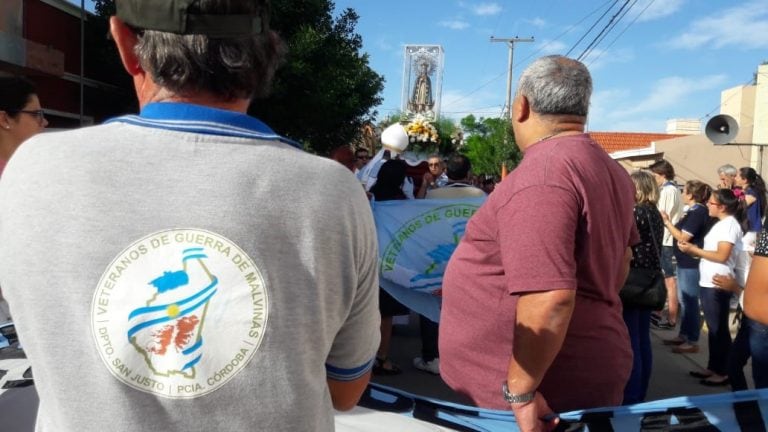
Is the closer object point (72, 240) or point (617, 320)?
point (72, 240)

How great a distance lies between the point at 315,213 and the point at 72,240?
1.20ft

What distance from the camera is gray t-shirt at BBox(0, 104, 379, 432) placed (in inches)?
Result: 37.9

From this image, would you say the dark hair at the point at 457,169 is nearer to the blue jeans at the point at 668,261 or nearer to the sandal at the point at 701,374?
the sandal at the point at 701,374

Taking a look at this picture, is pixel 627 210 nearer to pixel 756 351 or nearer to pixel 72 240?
pixel 72 240

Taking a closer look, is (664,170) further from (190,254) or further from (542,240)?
(190,254)

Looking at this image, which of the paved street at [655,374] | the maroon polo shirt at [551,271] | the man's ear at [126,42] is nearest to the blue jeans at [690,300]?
the paved street at [655,374]

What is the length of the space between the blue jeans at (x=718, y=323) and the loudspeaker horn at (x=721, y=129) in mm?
6729

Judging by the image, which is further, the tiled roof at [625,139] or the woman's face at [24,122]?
the tiled roof at [625,139]

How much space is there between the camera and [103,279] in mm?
965

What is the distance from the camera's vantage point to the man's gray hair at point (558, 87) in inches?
80.0

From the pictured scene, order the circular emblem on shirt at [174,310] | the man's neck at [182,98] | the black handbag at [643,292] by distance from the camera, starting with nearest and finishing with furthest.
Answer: the circular emblem on shirt at [174,310]
the man's neck at [182,98]
the black handbag at [643,292]

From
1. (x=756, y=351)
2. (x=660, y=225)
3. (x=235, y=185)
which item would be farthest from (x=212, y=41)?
(x=660, y=225)

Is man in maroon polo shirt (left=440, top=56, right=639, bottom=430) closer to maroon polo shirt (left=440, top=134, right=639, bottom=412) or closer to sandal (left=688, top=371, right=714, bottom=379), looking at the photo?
maroon polo shirt (left=440, top=134, right=639, bottom=412)

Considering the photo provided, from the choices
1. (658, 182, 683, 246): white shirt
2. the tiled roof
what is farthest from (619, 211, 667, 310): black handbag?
the tiled roof
